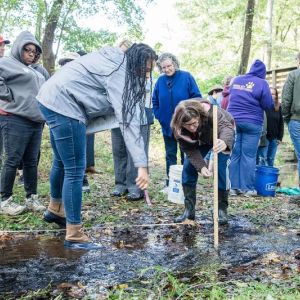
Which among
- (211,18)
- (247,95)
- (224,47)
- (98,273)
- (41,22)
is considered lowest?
(98,273)

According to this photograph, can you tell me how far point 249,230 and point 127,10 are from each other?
10.8m

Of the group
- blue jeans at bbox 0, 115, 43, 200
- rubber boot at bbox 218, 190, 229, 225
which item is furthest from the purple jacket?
blue jeans at bbox 0, 115, 43, 200

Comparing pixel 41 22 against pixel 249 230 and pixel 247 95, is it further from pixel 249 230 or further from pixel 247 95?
pixel 249 230

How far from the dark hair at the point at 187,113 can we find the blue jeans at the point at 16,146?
178cm

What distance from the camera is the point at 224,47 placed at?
86.0 feet

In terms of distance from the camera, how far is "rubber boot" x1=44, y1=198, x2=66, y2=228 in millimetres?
4312

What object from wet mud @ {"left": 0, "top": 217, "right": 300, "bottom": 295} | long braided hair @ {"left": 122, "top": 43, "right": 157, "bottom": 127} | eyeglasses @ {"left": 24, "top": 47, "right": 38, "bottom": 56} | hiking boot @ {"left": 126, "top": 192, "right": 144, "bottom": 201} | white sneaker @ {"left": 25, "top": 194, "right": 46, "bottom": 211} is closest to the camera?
wet mud @ {"left": 0, "top": 217, "right": 300, "bottom": 295}

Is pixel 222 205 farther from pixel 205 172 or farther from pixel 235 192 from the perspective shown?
pixel 235 192

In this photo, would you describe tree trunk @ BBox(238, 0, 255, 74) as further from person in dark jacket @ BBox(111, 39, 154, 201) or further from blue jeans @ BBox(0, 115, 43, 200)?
blue jeans @ BBox(0, 115, 43, 200)

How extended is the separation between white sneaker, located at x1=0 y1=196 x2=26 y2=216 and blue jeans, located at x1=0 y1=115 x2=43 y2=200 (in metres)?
0.08

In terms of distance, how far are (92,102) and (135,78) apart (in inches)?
16.8

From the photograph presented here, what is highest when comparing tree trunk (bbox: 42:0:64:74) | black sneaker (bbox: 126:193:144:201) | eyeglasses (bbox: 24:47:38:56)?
tree trunk (bbox: 42:0:64:74)

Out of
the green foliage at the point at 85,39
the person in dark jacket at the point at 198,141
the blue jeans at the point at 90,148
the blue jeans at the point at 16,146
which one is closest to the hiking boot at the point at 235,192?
the person in dark jacket at the point at 198,141

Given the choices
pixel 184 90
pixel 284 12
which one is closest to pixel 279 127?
pixel 184 90
